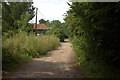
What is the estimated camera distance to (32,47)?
1281 centimetres

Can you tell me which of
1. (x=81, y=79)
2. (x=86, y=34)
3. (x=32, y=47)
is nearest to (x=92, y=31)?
(x=86, y=34)

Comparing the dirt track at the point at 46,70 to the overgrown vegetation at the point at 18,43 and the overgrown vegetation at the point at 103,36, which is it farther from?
the overgrown vegetation at the point at 103,36

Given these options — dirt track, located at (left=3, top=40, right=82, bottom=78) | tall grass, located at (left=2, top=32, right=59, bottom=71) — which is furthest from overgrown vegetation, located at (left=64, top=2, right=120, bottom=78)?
tall grass, located at (left=2, top=32, right=59, bottom=71)

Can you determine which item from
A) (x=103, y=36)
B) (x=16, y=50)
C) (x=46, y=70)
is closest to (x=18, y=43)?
(x=16, y=50)

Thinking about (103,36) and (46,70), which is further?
(46,70)

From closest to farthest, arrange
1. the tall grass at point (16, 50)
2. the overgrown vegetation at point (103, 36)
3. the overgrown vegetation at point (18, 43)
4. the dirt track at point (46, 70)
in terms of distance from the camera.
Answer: the overgrown vegetation at point (103, 36), the dirt track at point (46, 70), the tall grass at point (16, 50), the overgrown vegetation at point (18, 43)

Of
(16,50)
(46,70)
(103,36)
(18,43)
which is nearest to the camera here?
(103,36)

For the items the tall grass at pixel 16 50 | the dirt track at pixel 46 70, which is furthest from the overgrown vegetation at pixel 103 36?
the tall grass at pixel 16 50

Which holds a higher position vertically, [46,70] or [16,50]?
[16,50]

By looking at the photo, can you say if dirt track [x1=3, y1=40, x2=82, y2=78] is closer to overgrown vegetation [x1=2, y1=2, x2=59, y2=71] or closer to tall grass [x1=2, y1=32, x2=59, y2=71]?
tall grass [x1=2, y1=32, x2=59, y2=71]

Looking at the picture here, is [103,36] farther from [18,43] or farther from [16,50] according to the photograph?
[18,43]

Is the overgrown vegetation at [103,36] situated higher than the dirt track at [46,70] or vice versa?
the overgrown vegetation at [103,36]

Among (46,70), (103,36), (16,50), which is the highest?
(103,36)

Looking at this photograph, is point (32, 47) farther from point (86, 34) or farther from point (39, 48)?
point (86, 34)
